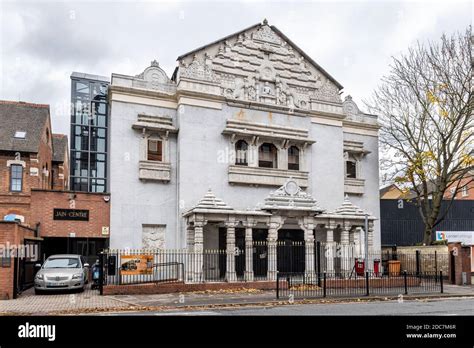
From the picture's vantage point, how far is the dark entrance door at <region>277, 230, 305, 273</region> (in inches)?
1041

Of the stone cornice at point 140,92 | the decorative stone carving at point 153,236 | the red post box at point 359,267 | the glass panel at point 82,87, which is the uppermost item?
the glass panel at point 82,87

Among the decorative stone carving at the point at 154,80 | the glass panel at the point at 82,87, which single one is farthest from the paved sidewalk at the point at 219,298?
the glass panel at the point at 82,87

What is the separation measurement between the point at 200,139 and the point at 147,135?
→ 2.81m

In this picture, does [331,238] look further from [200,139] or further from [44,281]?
[44,281]

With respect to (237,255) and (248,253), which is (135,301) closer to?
(248,253)

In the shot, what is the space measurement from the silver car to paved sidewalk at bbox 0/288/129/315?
35 centimetres

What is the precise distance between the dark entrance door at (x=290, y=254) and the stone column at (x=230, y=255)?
2.50 meters

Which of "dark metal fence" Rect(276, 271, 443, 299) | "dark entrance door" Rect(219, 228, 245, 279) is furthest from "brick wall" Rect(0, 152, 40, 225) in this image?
"dark metal fence" Rect(276, 271, 443, 299)

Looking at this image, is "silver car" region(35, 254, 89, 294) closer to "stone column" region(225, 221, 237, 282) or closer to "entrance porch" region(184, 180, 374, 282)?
"entrance porch" region(184, 180, 374, 282)

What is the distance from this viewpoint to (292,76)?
30.7m

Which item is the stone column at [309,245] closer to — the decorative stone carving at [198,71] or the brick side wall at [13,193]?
the decorative stone carving at [198,71]

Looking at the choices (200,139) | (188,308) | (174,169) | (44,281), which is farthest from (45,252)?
(188,308)

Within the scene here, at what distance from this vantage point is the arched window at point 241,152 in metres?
28.5
